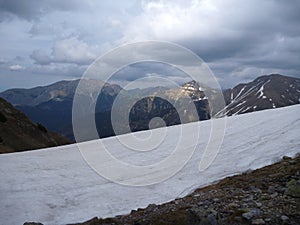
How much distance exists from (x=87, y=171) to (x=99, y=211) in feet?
27.3

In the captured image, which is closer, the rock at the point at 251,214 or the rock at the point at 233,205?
the rock at the point at 251,214

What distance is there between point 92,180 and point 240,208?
12.5 m

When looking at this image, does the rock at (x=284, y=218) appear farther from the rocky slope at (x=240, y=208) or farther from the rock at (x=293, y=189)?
the rock at (x=293, y=189)

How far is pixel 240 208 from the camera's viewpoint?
10.4 metres

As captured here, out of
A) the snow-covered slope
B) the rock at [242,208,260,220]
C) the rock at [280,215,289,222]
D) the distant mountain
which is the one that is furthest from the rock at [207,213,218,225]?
the distant mountain

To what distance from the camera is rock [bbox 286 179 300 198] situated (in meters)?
10.9

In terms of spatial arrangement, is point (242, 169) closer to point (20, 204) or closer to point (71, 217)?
point (71, 217)

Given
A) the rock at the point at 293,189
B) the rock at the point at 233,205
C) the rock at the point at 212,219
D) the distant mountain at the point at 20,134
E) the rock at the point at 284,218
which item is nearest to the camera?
the rock at the point at 284,218

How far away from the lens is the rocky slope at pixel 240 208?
9.76m

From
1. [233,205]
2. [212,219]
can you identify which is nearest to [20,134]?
[233,205]

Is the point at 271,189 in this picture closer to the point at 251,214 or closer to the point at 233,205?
the point at 233,205

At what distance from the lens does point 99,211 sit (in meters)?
15.1

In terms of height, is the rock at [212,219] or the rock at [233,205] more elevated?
the rock at [233,205]

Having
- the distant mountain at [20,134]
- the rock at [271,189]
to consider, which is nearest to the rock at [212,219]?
the rock at [271,189]
